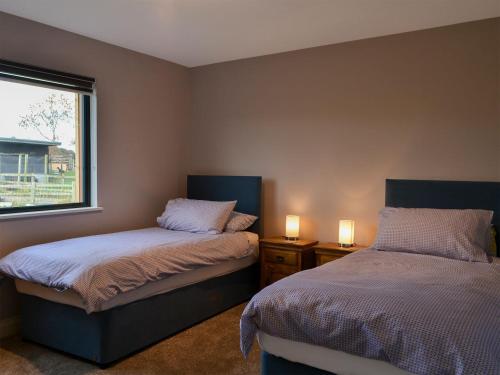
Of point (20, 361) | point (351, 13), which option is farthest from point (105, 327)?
point (351, 13)

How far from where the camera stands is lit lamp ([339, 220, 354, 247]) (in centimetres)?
368

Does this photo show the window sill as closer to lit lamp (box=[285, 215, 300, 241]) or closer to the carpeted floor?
the carpeted floor

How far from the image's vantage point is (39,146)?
11.5 feet

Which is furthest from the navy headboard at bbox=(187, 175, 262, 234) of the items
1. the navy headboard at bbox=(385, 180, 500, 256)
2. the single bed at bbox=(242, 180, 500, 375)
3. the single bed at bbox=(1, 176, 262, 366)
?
the single bed at bbox=(242, 180, 500, 375)

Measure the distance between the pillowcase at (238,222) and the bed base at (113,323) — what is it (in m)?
0.63

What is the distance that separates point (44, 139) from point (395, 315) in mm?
2991

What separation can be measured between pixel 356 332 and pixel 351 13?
2.25m

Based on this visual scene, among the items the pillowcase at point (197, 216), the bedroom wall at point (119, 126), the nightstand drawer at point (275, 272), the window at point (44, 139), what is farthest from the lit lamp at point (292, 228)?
the window at point (44, 139)

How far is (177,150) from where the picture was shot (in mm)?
4711

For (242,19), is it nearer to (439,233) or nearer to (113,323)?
(439,233)

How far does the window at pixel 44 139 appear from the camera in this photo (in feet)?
10.7

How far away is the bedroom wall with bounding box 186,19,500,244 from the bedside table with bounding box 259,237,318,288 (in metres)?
0.28

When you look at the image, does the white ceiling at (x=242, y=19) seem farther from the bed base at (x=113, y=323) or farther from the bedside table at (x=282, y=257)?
the bed base at (x=113, y=323)

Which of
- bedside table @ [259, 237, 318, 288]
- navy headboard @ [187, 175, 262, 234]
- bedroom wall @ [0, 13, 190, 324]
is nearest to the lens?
bedroom wall @ [0, 13, 190, 324]
